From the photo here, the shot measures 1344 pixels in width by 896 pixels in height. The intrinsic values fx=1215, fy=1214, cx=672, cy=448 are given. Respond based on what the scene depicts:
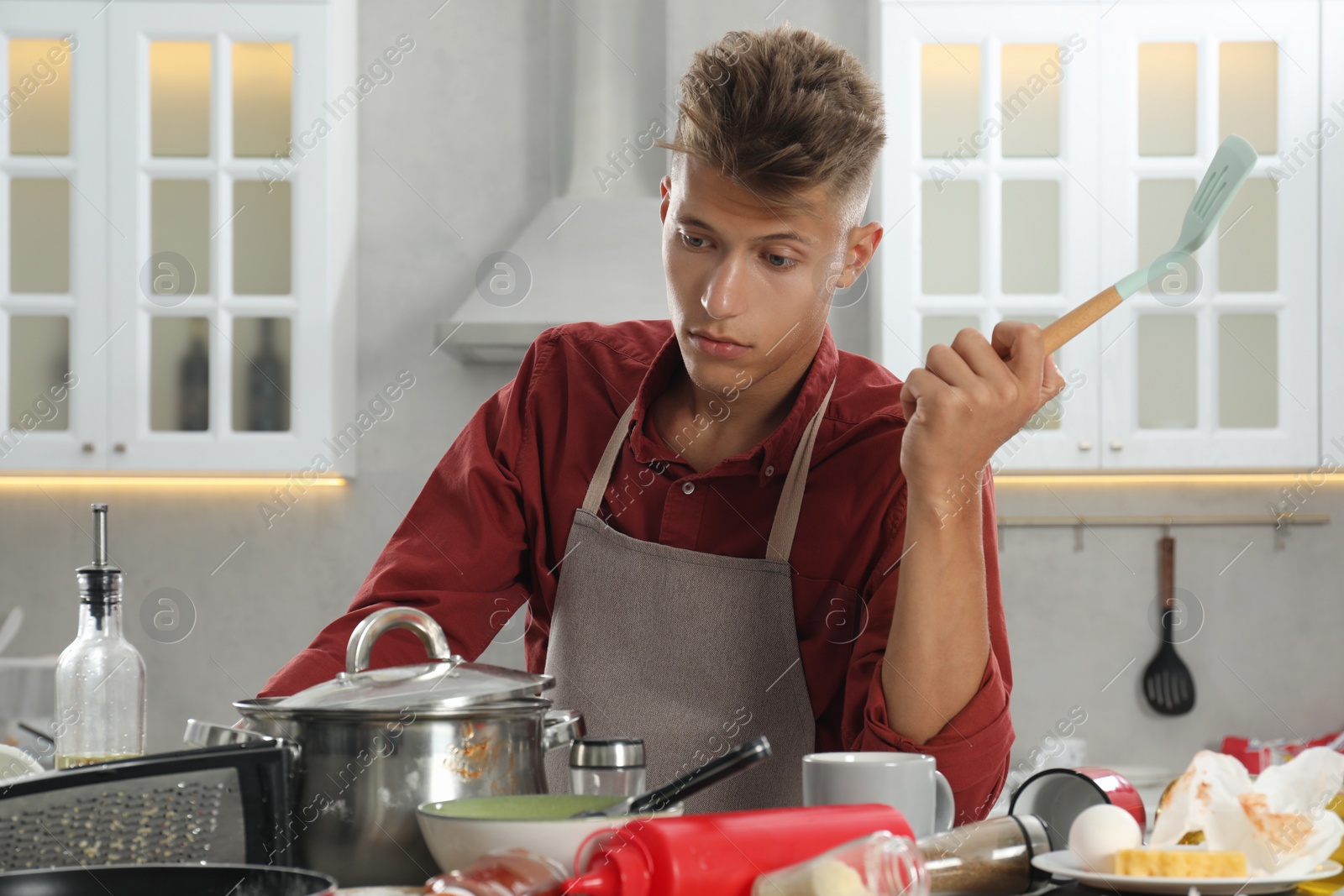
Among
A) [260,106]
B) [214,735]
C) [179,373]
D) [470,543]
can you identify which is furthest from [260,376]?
[214,735]

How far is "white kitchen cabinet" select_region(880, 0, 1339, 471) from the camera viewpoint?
2717mm

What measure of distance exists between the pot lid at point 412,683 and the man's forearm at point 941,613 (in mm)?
313

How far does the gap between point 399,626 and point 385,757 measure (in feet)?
0.37

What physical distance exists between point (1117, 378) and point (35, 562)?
264cm

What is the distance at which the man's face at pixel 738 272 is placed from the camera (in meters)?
1.12

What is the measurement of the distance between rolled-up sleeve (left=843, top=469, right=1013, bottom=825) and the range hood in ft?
4.65

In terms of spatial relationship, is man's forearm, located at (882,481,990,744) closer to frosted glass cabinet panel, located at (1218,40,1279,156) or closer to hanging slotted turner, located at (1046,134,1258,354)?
hanging slotted turner, located at (1046,134,1258,354)

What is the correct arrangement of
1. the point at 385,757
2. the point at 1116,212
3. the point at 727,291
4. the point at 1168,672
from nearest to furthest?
the point at 385,757, the point at 727,291, the point at 1116,212, the point at 1168,672

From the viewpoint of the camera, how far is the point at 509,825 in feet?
2.03

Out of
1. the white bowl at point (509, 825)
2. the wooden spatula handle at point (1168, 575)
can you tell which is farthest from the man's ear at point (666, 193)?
the wooden spatula handle at point (1168, 575)

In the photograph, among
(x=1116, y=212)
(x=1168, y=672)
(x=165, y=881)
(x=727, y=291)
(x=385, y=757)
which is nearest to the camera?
(x=165, y=881)

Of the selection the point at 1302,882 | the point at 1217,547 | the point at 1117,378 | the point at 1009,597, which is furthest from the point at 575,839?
the point at 1217,547

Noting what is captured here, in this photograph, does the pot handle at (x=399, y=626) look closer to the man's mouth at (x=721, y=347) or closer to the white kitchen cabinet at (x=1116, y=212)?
the man's mouth at (x=721, y=347)

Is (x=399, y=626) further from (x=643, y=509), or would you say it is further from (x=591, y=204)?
(x=591, y=204)
